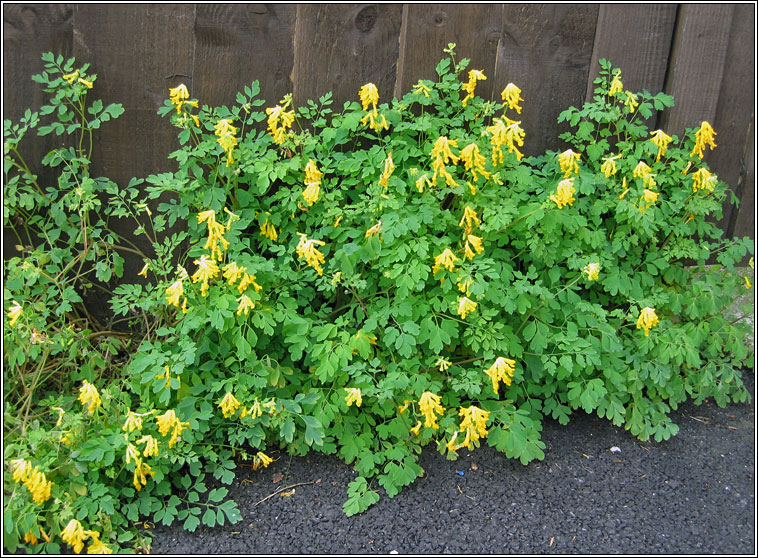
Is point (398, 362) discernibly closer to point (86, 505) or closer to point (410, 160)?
point (410, 160)

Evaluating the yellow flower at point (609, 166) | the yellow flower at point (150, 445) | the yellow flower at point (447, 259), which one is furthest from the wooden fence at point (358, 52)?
the yellow flower at point (150, 445)

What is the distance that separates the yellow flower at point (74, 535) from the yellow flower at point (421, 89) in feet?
6.97

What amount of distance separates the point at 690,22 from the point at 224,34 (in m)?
2.15

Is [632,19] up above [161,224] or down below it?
above

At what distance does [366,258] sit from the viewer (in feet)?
8.95

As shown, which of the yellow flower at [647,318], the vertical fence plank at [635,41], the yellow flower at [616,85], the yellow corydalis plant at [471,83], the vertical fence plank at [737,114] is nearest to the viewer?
the yellow flower at [647,318]

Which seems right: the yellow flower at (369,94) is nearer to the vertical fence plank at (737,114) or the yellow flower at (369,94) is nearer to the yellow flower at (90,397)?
the yellow flower at (90,397)

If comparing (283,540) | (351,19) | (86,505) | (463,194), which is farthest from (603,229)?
(86,505)

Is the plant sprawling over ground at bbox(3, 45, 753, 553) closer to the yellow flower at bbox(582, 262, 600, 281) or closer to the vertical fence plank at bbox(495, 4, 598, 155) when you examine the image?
the yellow flower at bbox(582, 262, 600, 281)

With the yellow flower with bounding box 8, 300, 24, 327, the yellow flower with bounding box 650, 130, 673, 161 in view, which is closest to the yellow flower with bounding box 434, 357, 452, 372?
the yellow flower with bounding box 650, 130, 673, 161

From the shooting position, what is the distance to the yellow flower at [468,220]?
273cm

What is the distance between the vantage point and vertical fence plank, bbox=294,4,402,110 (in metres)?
2.98

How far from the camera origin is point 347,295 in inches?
119

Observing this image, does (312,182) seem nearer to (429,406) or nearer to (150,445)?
(429,406)
